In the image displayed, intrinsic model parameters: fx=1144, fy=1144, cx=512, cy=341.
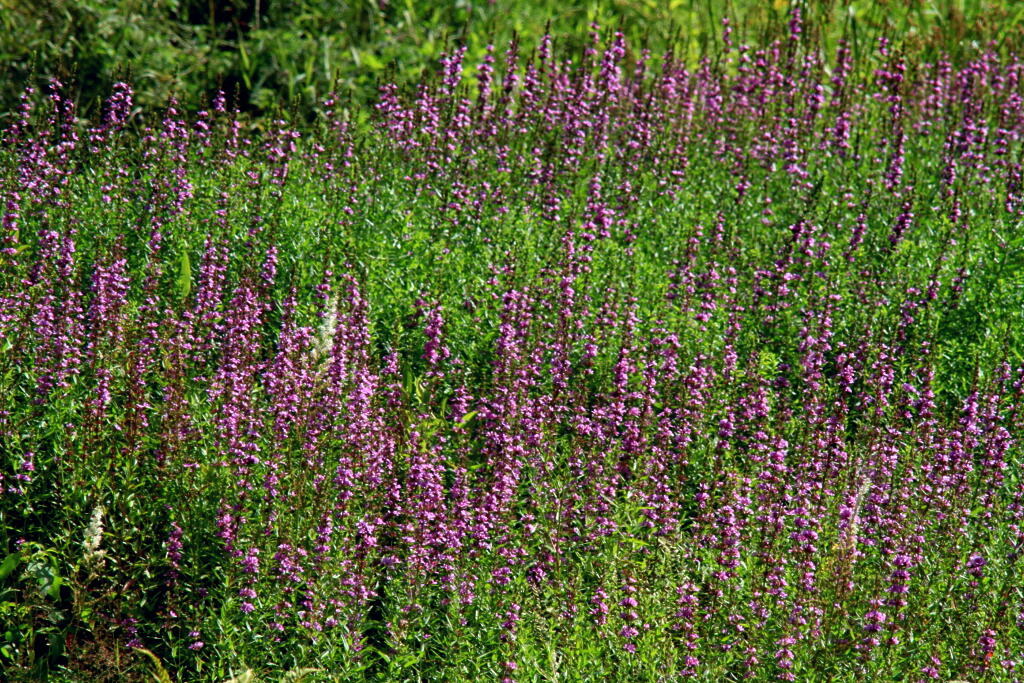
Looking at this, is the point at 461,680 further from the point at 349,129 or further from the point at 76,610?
the point at 349,129

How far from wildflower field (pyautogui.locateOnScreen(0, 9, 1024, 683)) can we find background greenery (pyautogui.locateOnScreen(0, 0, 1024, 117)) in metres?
1.17

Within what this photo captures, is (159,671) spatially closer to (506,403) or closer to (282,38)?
(506,403)

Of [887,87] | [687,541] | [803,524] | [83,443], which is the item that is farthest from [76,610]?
[887,87]

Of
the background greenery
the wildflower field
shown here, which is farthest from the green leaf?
the background greenery

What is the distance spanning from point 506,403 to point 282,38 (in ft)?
22.1

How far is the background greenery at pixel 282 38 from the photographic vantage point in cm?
1012

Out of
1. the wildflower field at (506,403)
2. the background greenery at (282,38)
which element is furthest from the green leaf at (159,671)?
the background greenery at (282,38)

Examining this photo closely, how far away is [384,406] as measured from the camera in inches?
235

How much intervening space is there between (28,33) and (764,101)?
21.2 feet

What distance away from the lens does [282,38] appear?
35.9 ft

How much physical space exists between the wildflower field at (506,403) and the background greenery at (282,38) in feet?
3.83

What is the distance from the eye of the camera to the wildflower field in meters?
4.73

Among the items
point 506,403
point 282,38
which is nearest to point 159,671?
point 506,403

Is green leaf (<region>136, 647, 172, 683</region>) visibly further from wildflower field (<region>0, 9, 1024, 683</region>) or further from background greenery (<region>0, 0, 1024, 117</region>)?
background greenery (<region>0, 0, 1024, 117</region>)
